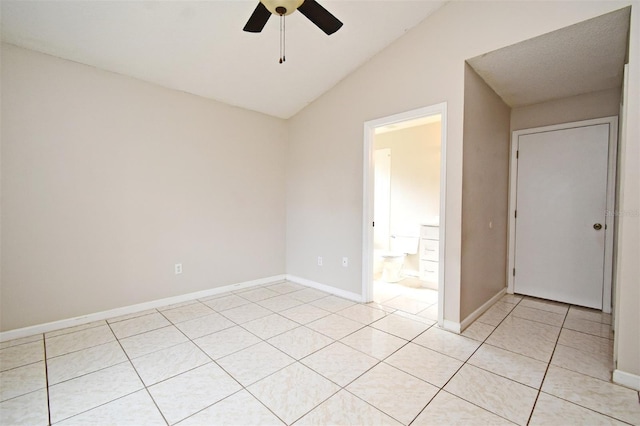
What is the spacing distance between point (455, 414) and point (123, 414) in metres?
1.84

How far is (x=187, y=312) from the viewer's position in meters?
3.01

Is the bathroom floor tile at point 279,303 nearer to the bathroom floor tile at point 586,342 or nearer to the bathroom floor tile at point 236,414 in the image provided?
the bathroom floor tile at point 236,414

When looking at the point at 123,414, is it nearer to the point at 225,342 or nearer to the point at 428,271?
the point at 225,342

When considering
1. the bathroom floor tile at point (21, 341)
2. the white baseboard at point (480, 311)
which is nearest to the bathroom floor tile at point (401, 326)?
the white baseboard at point (480, 311)

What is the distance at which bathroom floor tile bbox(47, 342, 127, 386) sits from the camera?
1.92 m

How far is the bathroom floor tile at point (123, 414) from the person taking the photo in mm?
1498

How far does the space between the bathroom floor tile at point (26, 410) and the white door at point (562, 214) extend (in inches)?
183

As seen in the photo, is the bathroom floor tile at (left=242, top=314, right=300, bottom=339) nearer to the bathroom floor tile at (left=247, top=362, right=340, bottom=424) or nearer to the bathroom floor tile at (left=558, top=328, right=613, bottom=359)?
the bathroom floor tile at (left=247, top=362, right=340, bottom=424)

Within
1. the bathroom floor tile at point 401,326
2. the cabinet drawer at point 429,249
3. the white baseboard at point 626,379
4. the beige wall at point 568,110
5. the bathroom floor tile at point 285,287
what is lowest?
the bathroom floor tile at point 401,326

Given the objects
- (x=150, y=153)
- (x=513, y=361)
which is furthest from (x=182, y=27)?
(x=513, y=361)

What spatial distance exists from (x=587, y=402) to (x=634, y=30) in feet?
7.56

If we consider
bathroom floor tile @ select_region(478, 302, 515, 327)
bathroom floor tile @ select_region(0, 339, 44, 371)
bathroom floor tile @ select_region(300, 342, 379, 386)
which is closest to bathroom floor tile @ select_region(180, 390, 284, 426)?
bathroom floor tile @ select_region(300, 342, 379, 386)

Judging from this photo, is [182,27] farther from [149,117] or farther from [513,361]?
[513,361]

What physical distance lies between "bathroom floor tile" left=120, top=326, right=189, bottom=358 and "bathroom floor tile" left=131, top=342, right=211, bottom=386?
74 millimetres
